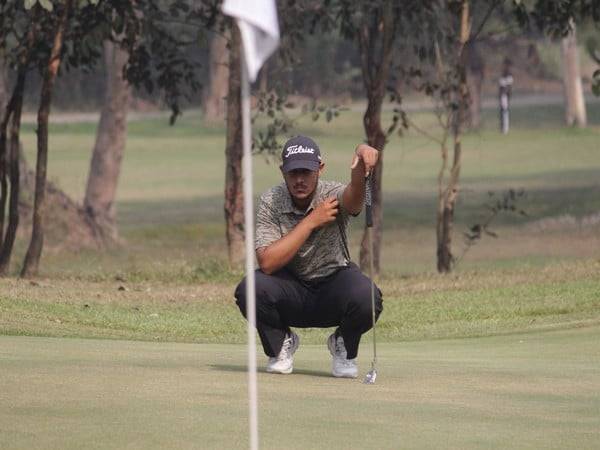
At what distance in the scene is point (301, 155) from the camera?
900cm

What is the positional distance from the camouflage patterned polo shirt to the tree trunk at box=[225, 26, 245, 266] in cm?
1062

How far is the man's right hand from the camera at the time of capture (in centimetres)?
901

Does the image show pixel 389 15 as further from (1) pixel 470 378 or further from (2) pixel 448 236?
(1) pixel 470 378

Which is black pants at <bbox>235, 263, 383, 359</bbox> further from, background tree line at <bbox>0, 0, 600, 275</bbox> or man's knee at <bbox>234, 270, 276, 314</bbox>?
background tree line at <bbox>0, 0, 600, 275</bbox>

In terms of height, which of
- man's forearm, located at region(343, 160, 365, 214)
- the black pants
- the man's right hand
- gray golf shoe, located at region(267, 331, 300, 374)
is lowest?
gray golf shoe, located at region(267, 331, 300, 374)

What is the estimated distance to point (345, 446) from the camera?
22.2ft

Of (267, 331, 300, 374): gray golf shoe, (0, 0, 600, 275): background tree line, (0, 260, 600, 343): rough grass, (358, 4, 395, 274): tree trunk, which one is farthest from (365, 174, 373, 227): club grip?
(358, 4, 395, 274): tree trunk

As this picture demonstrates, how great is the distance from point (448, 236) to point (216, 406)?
43.1ft

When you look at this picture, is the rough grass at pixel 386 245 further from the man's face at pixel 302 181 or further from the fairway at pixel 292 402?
the man's face at pixel 302 181

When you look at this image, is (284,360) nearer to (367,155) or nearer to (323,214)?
(323,214)

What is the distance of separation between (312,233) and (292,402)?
151 centimetres

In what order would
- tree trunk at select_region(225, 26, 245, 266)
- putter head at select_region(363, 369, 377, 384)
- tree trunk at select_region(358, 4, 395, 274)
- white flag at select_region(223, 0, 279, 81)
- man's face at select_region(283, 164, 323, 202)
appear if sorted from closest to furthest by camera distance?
white flag at select_region(223, 0, 279, 81) → putter head at select_region(363, 369, 377, 384) → man's face at select_region(283, 164, 323, 202) → tree trunk at select_region(358, 4, 395, 274) → tree trunk at select_region(225, 26, 245, 266)

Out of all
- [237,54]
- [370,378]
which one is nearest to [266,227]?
[370,378]

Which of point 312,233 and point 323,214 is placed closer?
point 323,214
